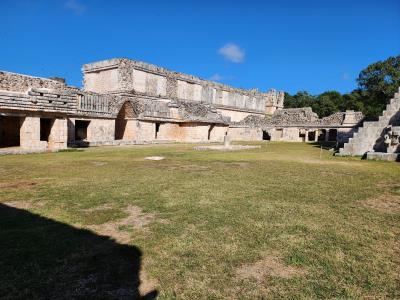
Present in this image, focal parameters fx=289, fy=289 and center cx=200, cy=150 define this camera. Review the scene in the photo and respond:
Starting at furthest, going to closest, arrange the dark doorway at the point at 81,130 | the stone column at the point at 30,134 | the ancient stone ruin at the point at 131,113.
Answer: the dark doorway at the point at 81,130, the ancient stone ruin at the point at 131,113, the stone column at the point at 30,134

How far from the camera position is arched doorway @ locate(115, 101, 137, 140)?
2495 centimetres

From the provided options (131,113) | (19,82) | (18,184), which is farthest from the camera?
(131,113)

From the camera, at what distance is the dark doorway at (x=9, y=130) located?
1848 cm

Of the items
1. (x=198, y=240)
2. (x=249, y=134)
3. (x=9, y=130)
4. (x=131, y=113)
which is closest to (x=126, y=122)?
(x=131, y=113)

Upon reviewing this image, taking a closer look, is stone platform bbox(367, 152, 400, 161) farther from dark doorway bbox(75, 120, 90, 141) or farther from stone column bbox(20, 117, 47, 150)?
dark doorway bbox(75, 120, 90, 141)

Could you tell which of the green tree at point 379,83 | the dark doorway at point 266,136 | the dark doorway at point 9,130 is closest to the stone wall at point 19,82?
the dark doorway at point 9,130

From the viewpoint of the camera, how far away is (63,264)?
303 cm

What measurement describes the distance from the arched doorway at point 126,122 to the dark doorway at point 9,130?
8.43 metres

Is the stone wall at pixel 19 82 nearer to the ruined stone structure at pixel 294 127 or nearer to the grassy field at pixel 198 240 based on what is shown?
the grassy field at pixel 198 240

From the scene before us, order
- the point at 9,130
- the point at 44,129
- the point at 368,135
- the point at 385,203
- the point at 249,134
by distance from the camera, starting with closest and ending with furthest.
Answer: the point at 385,203, the point at 368,135, the point at 9,130, the point at 44,129, the point at 249,134

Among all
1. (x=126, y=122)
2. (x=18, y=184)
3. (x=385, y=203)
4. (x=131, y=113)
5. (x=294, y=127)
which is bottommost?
(x=18, y=184)

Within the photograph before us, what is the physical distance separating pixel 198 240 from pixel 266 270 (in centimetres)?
98

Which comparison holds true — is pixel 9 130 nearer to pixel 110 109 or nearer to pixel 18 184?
pixel 110 109

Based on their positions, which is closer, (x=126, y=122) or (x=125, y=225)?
(x=125, y=225)
